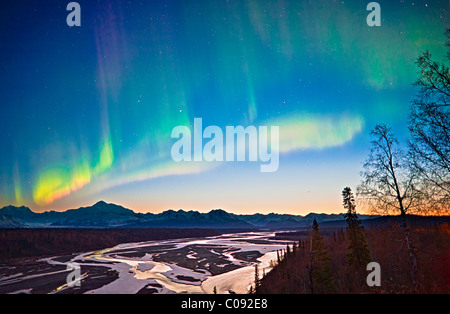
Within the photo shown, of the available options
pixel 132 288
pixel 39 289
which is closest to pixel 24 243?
pixel 39 289

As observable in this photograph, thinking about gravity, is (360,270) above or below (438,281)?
below

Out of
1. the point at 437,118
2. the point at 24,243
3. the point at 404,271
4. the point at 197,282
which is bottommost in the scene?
the point at 24,243

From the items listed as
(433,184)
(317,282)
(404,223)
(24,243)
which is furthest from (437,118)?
(24,243)

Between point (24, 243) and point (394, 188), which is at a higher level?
point (394, 188)

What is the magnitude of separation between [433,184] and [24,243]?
339 feet

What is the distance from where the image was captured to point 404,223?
17453mm

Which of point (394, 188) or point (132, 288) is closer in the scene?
point (394, 188)

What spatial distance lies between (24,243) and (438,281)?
102 m

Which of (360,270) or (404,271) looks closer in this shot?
(404,271)

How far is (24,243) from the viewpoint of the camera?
7962cm
